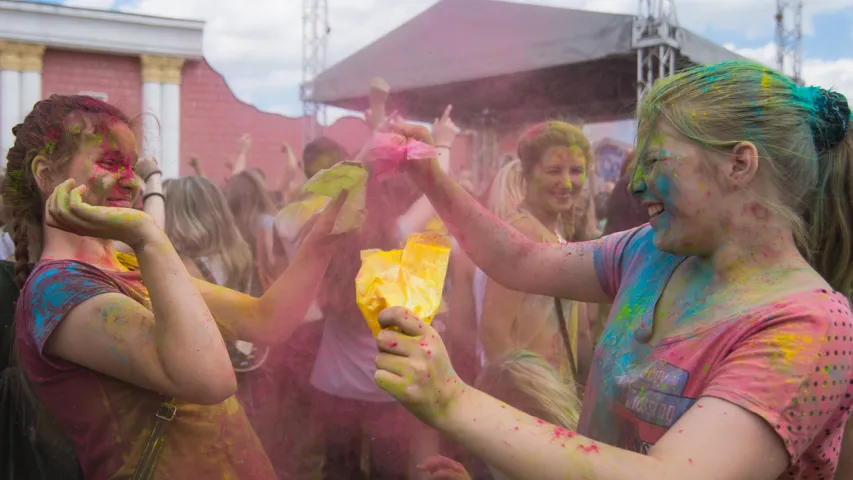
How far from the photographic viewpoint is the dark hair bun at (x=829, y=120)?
44.0 inches

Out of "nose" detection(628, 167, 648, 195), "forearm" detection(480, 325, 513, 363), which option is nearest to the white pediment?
"forearm" detection(480, 325, 513, 363)

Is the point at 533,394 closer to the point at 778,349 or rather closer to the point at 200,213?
the point at 778,349

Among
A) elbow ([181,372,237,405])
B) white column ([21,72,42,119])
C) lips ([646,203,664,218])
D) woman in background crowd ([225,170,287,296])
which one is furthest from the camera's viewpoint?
white column ([21,72,42,119])

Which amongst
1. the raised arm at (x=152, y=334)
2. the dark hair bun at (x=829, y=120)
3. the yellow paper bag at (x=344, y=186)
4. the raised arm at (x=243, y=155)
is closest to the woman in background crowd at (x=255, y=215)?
the raised arm at (x=243, y=155)

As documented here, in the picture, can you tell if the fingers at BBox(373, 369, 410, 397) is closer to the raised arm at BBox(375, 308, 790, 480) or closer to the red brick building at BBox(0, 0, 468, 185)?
the raised arm at BBox(375, 308, 790, 480)

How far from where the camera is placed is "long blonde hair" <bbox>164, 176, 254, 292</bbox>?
3.06 meters

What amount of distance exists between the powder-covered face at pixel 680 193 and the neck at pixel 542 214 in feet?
5.33

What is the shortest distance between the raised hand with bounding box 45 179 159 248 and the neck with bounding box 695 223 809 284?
1.09 meters

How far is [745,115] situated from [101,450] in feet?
4.67

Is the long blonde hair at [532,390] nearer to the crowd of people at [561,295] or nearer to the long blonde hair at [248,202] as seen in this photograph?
the crowd of people at [561,295]

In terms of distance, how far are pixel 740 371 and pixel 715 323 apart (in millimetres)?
127

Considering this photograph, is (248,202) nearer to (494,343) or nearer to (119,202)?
(494,343)

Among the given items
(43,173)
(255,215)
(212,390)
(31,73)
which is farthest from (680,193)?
(31,73)

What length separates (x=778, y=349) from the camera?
0.97 metres
